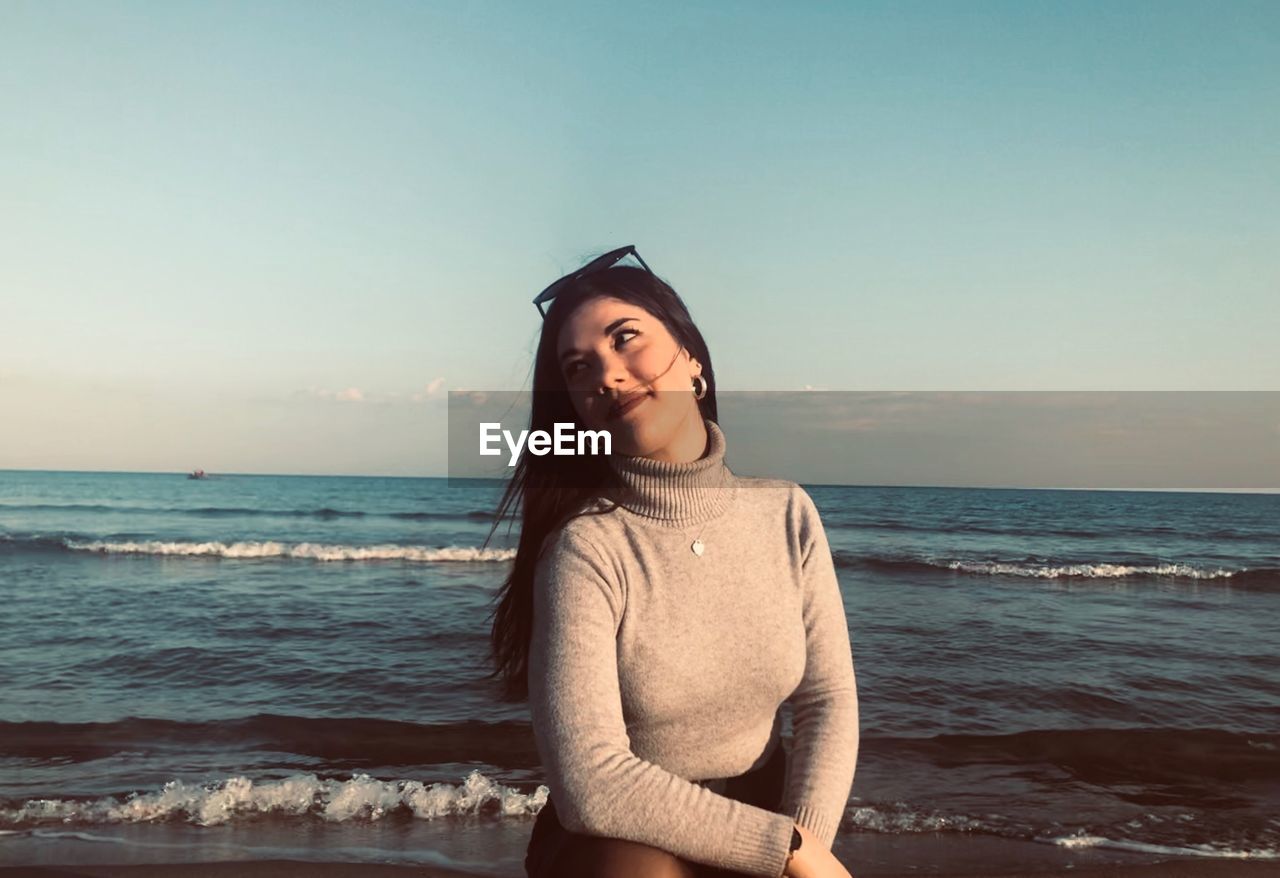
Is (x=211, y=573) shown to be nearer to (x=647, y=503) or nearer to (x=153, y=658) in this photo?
(x=153, y=658)

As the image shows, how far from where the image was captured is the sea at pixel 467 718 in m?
4.31

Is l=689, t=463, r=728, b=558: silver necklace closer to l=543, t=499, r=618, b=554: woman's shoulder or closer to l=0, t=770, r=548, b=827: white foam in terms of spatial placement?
l=543, t=499, r=618, b=554: woman's shoulder

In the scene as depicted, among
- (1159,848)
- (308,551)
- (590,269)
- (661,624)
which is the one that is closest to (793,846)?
(661,624)

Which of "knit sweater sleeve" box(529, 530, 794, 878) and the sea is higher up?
"knit sweater sleeve" box(529, 530, 794, 878)

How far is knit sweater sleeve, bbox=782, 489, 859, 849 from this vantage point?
1.79 m

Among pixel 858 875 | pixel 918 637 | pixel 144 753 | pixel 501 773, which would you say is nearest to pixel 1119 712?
pixel 918 637

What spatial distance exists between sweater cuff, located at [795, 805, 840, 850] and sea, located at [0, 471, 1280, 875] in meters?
0.81

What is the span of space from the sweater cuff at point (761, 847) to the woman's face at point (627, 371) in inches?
29.9

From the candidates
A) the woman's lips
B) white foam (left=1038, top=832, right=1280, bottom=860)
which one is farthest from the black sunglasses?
white foam (left=1038, top=832, right=1280, bottom=860)

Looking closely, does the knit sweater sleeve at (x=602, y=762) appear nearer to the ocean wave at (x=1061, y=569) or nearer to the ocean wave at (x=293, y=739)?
the ocean wave at (x=293, y=739)

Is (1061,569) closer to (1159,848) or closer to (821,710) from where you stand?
(1159,848)

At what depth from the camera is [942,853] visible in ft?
13.2

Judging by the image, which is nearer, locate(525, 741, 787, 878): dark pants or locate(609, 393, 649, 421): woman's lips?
locate(525, 741, 787, 878): dark pants

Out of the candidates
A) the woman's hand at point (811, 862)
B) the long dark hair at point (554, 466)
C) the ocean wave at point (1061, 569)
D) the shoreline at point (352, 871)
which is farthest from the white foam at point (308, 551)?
the woman's hand at point (811, 862)
